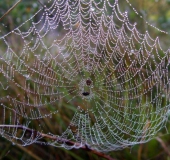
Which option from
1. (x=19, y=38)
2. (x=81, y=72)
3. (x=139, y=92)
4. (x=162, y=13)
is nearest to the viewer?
(x=139, y=92)

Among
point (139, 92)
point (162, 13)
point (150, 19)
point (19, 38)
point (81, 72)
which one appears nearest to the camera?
point (139, 92)

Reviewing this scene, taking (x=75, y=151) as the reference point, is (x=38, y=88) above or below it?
above

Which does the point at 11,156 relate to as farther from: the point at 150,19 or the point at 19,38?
the point at 150,19

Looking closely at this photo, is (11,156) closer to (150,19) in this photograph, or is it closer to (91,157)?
(91,157)

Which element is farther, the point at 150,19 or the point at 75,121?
the point at 150,19

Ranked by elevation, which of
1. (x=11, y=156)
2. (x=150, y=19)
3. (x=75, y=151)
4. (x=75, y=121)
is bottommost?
(x=11, y=156)

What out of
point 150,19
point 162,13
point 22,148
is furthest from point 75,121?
point 162,13

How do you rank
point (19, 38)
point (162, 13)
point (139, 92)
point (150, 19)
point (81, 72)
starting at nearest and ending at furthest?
point (139, 92)
point (81, 72)
point (19, 38)
point (150, 19)
point (162, 13)

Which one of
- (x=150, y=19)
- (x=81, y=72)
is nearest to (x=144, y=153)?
(x=81, y=72)

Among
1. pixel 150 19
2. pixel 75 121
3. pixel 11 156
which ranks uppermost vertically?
pixel 150 19
